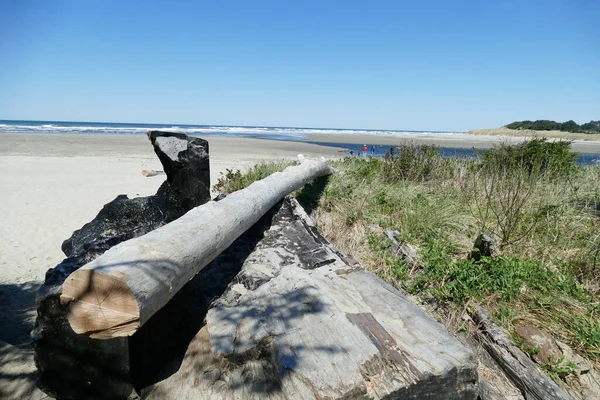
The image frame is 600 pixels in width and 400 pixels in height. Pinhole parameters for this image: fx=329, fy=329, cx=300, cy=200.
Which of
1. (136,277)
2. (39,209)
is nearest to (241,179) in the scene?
(39,209)

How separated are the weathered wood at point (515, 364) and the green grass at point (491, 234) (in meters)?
0.21

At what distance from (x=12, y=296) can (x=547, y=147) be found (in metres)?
10.4

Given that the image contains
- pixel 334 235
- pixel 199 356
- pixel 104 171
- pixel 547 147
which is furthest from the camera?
pixel 104 171

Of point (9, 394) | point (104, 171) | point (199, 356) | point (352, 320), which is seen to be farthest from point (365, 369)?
point (104, 171)

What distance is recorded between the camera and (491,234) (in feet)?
13.3

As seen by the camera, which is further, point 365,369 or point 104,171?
point 104,171

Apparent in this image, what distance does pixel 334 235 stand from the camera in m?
4.77

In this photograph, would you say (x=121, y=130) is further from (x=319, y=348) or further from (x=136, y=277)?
(x=319, y=348)

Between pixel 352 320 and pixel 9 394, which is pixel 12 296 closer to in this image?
pixel 9 394

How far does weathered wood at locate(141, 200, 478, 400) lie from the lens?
5.14 feet

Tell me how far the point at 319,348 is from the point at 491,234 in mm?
3273

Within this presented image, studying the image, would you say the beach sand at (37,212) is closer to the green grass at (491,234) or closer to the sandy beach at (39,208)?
the sandy beach at (39,208)

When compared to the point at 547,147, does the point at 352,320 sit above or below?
below

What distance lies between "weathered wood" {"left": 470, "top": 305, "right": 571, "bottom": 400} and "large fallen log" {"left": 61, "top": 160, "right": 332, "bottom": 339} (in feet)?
7.11
